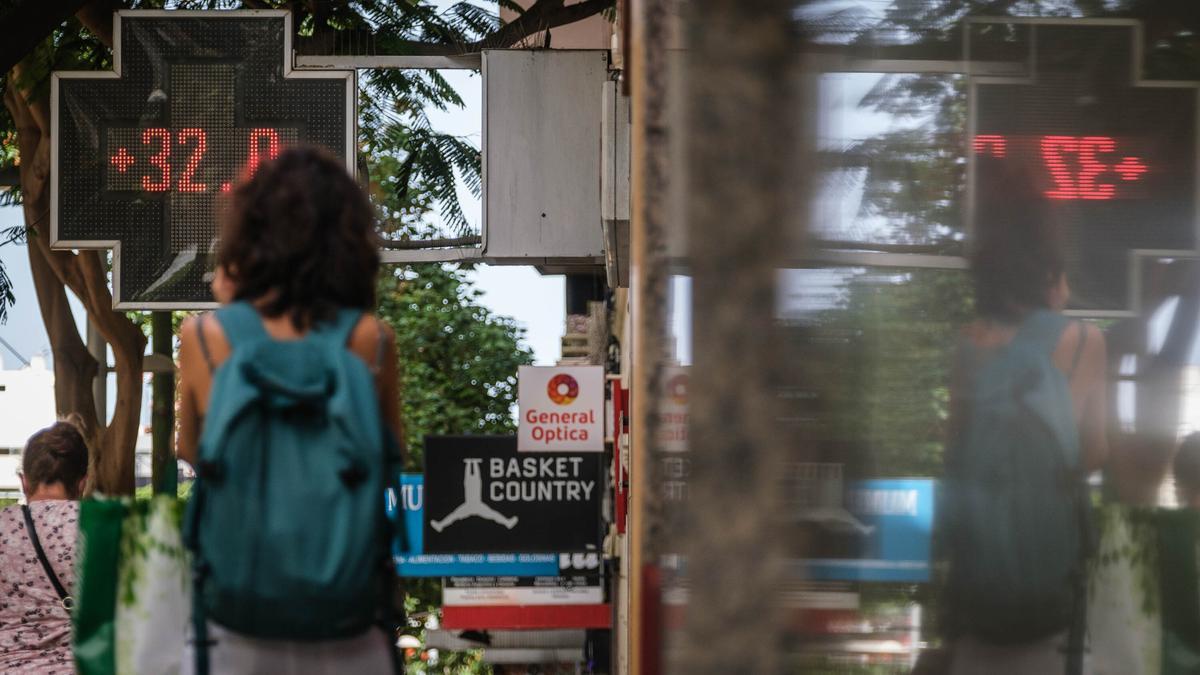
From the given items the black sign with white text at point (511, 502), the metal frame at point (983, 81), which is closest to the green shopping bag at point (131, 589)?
the metal frame at point (983, 81)

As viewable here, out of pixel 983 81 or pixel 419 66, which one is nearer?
pixel 983 81

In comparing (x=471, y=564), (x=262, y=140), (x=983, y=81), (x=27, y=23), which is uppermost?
(x=27, y=23)

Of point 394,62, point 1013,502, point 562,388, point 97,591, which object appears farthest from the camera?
point 562,388

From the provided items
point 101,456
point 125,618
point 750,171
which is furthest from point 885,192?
point 101,456

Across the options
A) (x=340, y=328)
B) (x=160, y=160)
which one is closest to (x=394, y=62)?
(x=160, y=160)

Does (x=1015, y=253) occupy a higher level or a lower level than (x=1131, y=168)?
lower

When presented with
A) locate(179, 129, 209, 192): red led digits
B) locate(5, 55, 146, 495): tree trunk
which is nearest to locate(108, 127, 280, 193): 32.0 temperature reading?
locate(179, 129, 209, 192): red led digits

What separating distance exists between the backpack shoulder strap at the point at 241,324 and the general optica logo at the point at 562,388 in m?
9.40

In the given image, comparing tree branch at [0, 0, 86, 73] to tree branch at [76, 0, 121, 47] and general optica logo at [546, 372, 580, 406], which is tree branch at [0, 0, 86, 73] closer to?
tree branch at [76, 0, 121, 47]

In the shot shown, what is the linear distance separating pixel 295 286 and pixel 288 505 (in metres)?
0.41

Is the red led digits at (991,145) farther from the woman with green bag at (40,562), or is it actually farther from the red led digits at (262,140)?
the red led digits at (262,140)

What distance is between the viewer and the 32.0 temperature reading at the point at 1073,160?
9.68 feet

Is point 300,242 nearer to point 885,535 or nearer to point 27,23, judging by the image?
point 885,535

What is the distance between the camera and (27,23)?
6824mm
